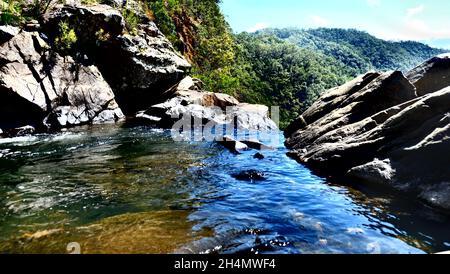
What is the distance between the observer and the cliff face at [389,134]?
382 inches

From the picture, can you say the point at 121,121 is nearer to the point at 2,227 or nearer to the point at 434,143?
the point at 2,227

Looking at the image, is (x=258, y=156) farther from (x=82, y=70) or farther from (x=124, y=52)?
(x=124, y=52)

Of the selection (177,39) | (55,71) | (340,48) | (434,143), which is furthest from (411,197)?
(340,48)

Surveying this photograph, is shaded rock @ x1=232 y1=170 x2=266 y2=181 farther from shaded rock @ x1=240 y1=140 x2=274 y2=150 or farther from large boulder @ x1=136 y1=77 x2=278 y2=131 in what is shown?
large boulder @ x1=136 y1=77 x2=278 y2=131

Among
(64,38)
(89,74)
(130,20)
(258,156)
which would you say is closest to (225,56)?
(130,20)

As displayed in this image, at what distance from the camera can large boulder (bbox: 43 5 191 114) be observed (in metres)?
28.2

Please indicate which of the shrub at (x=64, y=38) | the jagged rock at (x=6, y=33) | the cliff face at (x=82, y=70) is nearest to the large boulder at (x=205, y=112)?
the cliff face at (x=82, y=70)

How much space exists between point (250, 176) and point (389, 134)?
16.5 feet

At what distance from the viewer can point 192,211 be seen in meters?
8.91

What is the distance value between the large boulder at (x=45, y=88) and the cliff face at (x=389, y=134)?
1559cm

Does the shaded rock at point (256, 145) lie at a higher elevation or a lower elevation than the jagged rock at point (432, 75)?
lower

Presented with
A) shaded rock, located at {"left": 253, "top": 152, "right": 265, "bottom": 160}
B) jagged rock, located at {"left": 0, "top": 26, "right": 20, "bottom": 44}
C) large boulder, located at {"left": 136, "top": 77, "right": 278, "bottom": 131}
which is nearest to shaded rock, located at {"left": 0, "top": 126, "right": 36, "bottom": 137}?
jagged rock, located at {"left": 0, "top": 26, "right": 20, "bottom": 44}

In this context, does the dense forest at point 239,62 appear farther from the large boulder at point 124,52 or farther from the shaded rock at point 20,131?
the shaded rock at point 20,131
